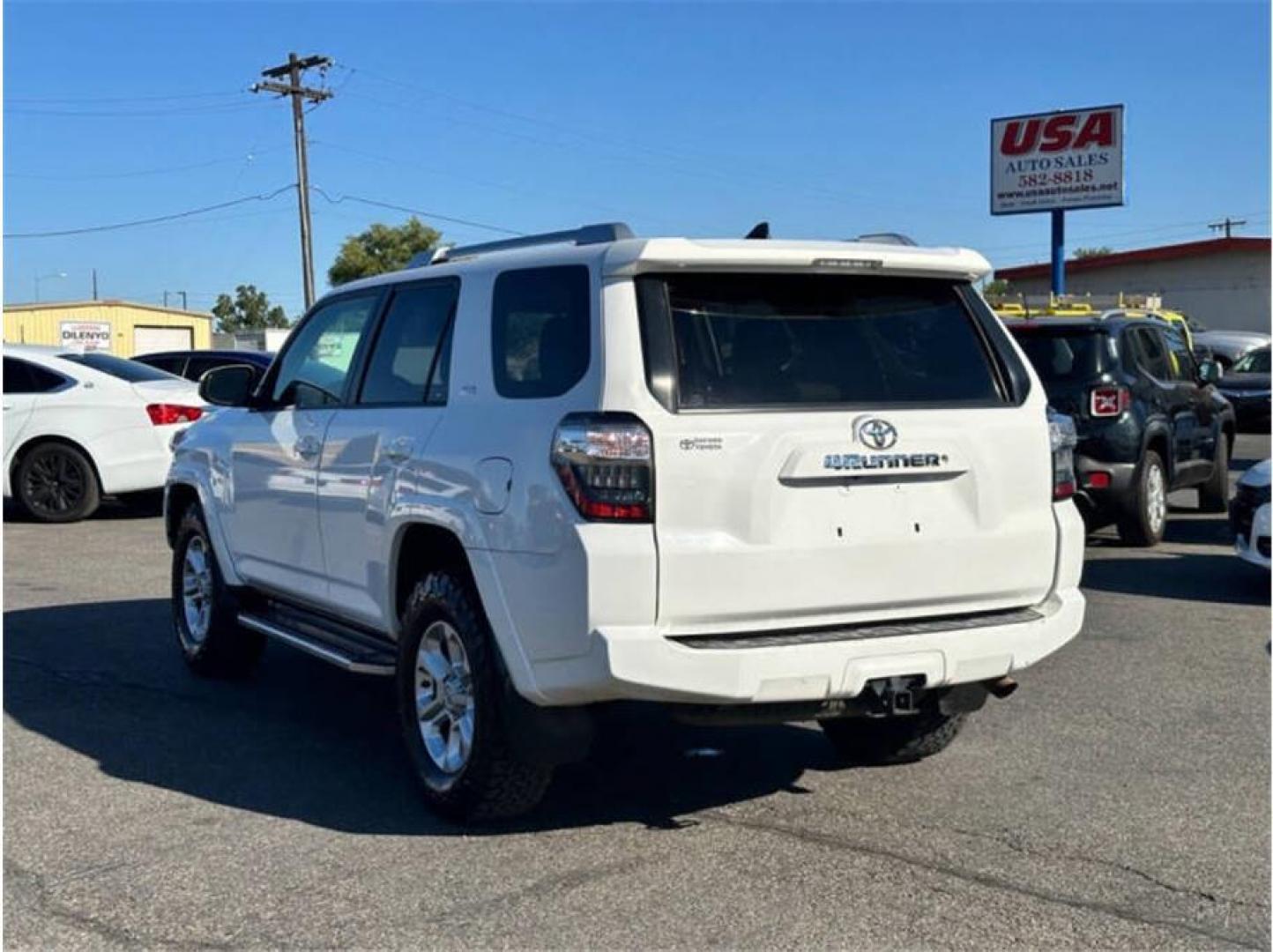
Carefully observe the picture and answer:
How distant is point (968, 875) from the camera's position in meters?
4.45

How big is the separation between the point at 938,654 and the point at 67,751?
11.7 feet

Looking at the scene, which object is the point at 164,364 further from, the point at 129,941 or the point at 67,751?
the point at 129,941

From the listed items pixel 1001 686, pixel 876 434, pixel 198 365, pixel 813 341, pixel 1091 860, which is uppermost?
pixel 198 365

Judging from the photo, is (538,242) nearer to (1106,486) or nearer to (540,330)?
(540,330)

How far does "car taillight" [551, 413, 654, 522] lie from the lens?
4281 millimetres

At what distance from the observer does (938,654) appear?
15.1ft

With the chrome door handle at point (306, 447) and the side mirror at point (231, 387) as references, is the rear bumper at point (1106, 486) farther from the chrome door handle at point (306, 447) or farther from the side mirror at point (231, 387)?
the chrome door handle at point (306, 447)

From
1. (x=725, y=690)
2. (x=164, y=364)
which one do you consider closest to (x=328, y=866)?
(x=725, y=690)

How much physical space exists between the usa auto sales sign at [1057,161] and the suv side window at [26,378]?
2401cm

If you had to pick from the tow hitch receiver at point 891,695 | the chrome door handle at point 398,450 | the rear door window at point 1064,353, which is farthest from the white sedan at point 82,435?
the tow hitch receiver at point 891,695

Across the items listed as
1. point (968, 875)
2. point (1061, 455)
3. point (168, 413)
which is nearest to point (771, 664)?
point (968, 875)

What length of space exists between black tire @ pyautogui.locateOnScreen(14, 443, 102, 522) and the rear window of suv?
408 inches

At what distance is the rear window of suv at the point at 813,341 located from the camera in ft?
14.8

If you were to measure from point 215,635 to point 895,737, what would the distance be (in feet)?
11.1
